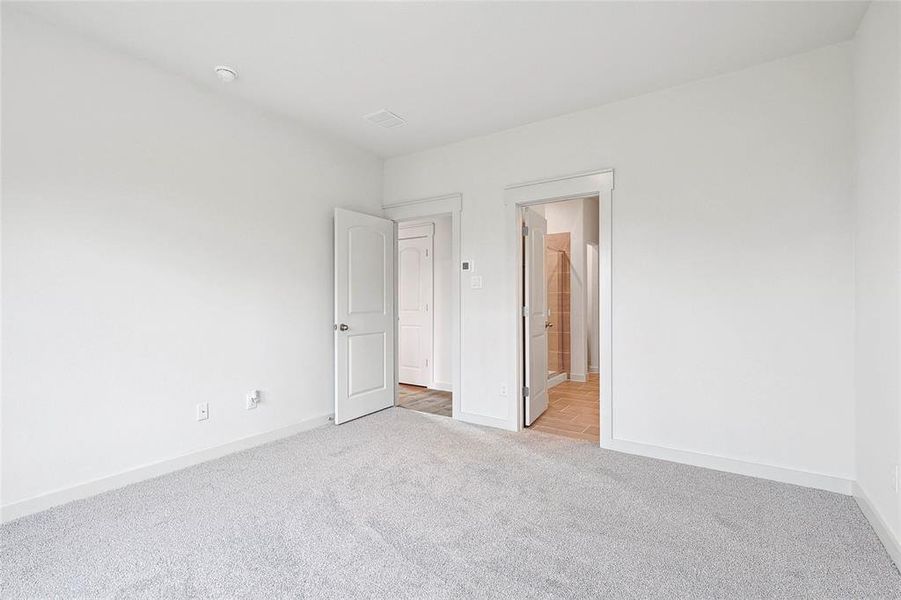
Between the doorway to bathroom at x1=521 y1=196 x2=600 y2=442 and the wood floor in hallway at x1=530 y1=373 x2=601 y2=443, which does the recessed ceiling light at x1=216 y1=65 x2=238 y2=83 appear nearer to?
the doorway to bathroom at x1=521 y1=196 x2=600 y2=442

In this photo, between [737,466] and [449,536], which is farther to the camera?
[737,466]

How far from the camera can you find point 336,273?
3.89 m

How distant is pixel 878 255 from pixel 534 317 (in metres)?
2.31

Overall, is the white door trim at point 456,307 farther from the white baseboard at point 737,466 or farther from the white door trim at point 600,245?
the white baseboard at point 737,466

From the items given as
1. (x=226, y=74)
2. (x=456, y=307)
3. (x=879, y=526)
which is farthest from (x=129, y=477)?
(x=879, y=526)

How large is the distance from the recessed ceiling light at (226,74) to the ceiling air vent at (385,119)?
972 millimetres

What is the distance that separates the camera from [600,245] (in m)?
3.25

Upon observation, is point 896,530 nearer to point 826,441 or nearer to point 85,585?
point 826,441

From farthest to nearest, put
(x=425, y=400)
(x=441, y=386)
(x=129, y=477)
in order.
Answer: (x=441, y=386) → (x=425, y=400) → (x=129, y=477)

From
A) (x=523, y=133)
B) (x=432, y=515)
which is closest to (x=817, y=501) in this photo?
(x=432, y=515)

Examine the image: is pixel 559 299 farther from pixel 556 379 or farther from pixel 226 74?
pixel 226 74

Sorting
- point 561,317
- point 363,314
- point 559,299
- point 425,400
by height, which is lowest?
point 425,400

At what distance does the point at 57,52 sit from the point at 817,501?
186 inches

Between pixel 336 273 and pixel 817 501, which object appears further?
pixel 336 273
